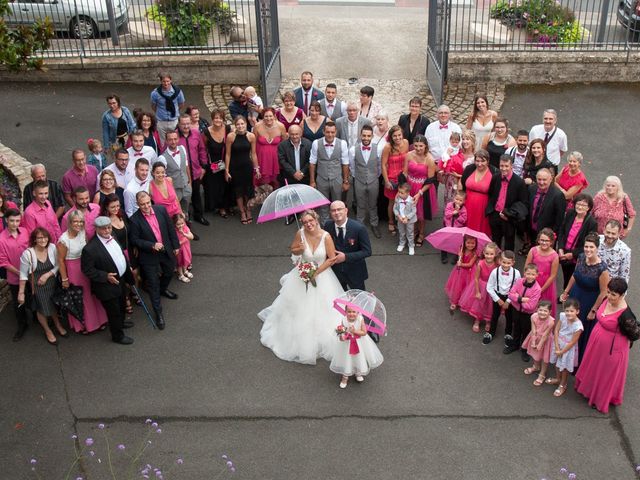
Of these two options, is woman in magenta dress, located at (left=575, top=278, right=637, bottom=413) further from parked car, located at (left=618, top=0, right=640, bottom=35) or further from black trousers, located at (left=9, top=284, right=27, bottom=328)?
parked car, located at (left=618, top=0, right=640, bottom=35)

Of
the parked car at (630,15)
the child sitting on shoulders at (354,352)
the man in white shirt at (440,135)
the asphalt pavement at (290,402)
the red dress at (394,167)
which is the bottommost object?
the asphalt pavement at (290,402)

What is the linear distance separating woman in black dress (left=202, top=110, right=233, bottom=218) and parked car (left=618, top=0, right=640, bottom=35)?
28.0ft

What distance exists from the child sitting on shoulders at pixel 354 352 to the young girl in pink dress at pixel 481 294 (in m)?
1.40

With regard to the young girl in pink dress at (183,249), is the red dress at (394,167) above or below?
above

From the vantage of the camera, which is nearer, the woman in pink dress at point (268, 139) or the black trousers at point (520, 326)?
the black trousers at point (520, 326)

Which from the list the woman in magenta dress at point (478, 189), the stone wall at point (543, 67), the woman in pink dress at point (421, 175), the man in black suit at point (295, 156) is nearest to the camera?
the woman in magenta dress at point (478, 189)

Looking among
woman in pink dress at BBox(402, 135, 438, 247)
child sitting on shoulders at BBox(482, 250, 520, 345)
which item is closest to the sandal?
child sitting on shoulders at BBox(482, 250, 520, 345)

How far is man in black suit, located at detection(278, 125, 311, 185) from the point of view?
11320 mm

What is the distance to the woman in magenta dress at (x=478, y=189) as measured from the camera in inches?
402

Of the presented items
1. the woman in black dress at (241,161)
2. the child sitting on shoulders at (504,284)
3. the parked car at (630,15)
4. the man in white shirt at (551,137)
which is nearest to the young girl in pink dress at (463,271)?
the child sitting on shoulders at (504,284)

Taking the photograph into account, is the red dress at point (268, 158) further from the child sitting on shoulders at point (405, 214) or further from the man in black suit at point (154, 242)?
the man in black suit at point (154, 242)

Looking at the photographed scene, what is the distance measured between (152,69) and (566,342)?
34.7ft

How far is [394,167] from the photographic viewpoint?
1112 cm

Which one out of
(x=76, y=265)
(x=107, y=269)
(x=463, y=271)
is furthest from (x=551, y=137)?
(x=76, y=265)
